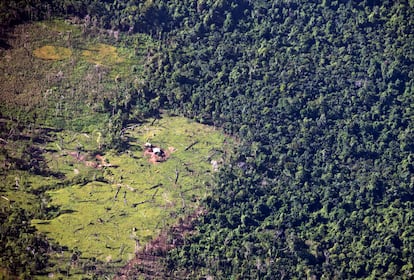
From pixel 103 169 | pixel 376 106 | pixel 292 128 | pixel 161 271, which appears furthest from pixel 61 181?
pixel 376 106

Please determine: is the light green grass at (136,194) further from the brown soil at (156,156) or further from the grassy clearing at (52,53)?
the grassy clearing at (52,53)

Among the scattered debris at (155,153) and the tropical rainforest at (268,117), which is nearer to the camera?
the tropical rainforest at (268,117)

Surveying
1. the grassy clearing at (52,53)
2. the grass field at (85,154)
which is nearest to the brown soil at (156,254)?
the grass field at (85,154)

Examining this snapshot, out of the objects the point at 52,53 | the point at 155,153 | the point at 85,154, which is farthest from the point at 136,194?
the point at 52,53

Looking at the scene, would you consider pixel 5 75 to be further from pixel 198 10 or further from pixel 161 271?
pixel 161 271

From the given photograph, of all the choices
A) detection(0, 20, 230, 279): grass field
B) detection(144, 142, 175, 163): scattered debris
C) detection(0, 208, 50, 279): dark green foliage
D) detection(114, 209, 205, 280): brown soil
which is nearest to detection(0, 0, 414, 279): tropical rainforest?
detection(0, 208, 50, 279): dark green foliage

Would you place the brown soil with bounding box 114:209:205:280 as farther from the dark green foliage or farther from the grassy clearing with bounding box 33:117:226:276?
the dark green foliage
